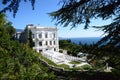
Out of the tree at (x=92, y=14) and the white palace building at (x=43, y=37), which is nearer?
the tree at (x=92, y=14)

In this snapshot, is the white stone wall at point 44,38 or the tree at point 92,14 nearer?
the tree at point 92,14

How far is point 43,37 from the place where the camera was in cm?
6241

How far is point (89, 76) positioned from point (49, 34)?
5891 centimetres

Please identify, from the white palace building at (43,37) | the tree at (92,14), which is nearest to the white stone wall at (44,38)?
the white palace building at (43,37)

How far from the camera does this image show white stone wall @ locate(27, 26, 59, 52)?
61125mm

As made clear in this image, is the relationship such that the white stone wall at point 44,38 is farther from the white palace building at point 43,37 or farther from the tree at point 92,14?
the tree at point 92,14

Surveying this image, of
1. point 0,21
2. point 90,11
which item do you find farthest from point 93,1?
point 0,21

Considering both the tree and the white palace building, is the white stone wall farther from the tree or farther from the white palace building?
the tree

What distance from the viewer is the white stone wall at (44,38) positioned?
201ft

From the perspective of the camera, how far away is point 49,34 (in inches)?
2505

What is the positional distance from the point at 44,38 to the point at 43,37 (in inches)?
15.5

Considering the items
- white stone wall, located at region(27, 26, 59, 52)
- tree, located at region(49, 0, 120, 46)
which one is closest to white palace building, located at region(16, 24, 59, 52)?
white stone wall, located at region(27, 26, 59, 52)

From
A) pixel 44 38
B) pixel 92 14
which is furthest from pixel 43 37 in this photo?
pixel 92 14

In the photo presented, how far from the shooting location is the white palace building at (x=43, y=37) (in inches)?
2406
